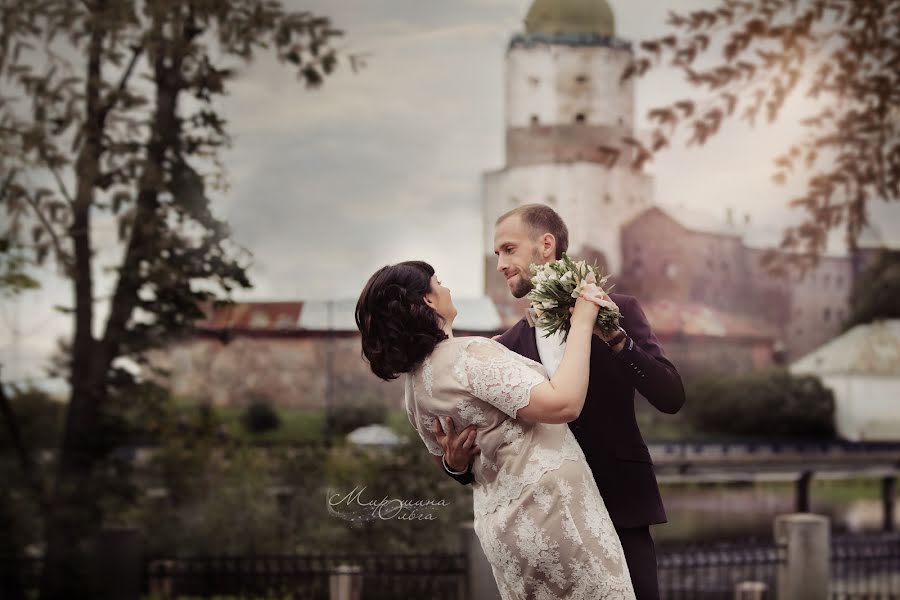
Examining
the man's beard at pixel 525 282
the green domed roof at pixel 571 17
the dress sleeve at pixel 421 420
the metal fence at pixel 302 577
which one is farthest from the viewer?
the green domed roof at pixel 571 17

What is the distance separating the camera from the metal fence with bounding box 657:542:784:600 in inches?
264

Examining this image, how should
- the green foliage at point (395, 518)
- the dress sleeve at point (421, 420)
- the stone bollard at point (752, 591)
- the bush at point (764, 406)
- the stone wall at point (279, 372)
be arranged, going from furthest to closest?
the bush at point (764, 406) < the stone wall at point (279, 372) < the green foliage at point (395, 518) < the stone bollard at point (752, 591) < the dress sleeve at point (421, 420)

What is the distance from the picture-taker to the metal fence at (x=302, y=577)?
20.0ft

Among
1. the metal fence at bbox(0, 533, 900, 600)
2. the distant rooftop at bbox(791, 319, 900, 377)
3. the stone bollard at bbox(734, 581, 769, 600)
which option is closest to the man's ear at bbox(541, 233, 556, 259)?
the metal fence at bbox(0, 533, 900, 600)

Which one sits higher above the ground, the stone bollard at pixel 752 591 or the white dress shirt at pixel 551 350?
the white dress shirt at pixel 551 350

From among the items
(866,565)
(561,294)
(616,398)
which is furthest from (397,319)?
(866,565)

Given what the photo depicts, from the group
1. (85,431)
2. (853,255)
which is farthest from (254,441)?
(853,255)

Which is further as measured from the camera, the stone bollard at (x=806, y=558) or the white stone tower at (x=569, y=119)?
the white stone tower at (x=569, y=119)

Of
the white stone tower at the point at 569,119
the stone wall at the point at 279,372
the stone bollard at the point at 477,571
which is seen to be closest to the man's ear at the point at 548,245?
the stone bollard at the point at 477,571

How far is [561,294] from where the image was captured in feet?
7.70

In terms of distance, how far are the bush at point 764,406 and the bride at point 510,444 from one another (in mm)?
7159

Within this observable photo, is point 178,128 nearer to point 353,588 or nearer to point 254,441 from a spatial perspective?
point 254,441

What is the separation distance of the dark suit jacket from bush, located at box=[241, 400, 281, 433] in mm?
5470

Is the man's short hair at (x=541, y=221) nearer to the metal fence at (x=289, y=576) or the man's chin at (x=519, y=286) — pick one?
the man's chin at (x=519, y=286)
